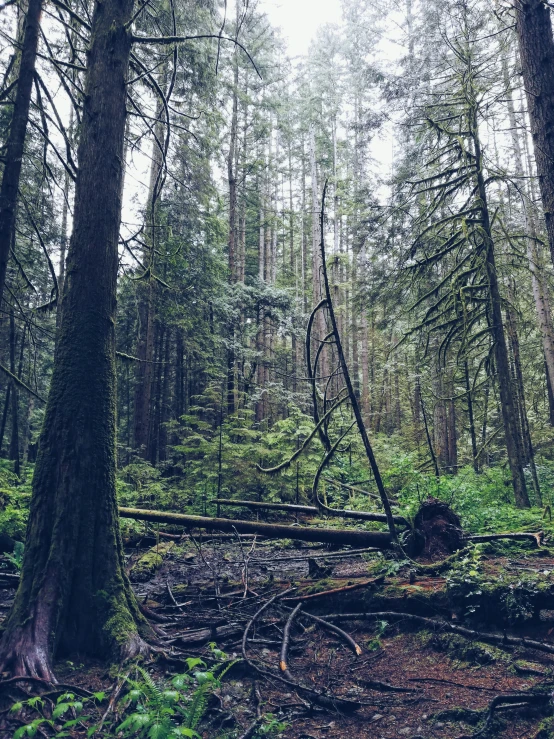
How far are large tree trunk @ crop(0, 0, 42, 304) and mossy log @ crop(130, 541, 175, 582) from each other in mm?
4203

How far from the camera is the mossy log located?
20.9 feet

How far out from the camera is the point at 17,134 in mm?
4809

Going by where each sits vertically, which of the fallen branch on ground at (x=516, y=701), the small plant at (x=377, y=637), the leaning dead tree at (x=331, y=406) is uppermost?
the leaning dead tree at (x=331, y=406)

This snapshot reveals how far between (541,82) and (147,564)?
783cm

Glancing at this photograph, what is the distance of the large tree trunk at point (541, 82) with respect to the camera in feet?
15.5

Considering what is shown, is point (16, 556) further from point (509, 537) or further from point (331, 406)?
point (509, 537)

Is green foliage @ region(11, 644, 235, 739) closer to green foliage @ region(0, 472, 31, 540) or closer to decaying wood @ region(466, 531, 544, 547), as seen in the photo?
decaying wood @ region(466, 531, 544, 547)

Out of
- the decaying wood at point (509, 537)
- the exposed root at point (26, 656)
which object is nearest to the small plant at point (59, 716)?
the exposed root at point (26, 656)

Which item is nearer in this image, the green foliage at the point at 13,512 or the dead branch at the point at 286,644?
the dead branch at the point at 286,644

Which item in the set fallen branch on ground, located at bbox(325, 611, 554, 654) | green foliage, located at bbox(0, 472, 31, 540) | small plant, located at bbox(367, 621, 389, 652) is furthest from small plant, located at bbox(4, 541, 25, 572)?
small plant, located at bbox(367, 621, 389, 652)

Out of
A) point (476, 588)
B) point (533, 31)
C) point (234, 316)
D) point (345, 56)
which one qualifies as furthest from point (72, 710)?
point (345, 56)

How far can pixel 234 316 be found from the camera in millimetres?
17312

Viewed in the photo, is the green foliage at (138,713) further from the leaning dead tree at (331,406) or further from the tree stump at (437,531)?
the tree stump at (437,531)

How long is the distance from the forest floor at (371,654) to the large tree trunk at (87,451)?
1.00 ft
